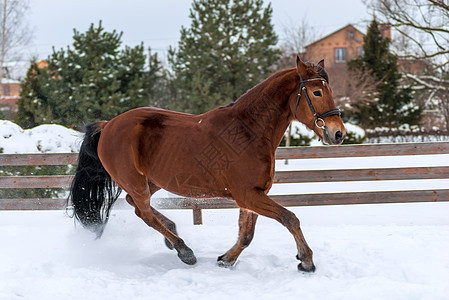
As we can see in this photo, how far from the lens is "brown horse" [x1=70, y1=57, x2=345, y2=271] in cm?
324

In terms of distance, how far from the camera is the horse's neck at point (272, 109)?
340 cm

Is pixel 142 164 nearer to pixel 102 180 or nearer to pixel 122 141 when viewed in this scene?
pixel 122 141

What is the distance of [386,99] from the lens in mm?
20906

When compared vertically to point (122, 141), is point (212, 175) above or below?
below

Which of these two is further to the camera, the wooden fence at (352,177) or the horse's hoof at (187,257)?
the wooden fence at (352,177)

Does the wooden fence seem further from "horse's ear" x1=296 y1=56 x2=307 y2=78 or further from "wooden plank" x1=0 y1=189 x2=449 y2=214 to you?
"horse's ear" x1=296 y1=56 x2=307 y2=78

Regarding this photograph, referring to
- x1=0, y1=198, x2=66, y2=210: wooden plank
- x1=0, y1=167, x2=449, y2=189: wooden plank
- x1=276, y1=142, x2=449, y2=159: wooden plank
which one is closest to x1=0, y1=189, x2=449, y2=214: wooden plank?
x1=0, y1=167, x2=449, y2=189: wooden plank

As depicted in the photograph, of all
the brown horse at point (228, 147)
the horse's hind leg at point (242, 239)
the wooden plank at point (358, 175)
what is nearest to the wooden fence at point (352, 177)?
the wooden plank at point (358, 175)

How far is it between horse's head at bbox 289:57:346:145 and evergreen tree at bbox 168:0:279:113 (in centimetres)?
1218

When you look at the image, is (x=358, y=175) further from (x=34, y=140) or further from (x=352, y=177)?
(x=34, y=140)

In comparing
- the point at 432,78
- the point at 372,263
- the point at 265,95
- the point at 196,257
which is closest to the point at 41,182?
the point at 196,257

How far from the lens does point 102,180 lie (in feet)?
13.9

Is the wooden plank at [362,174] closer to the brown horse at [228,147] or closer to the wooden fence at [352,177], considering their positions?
the wooden fence at [352,177]

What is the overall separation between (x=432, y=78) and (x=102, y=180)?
20275mm
